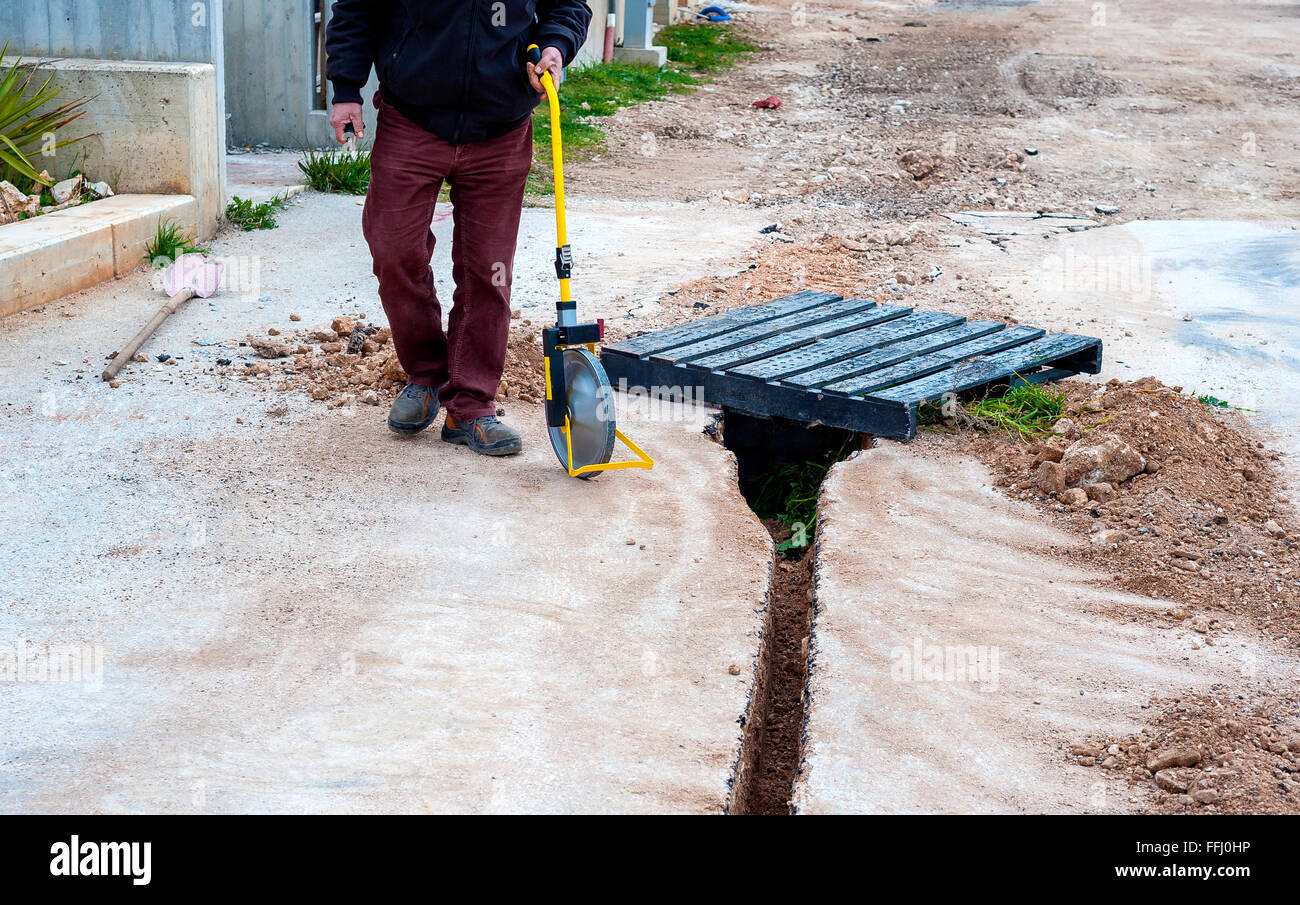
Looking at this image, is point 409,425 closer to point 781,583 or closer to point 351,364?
point 351,364

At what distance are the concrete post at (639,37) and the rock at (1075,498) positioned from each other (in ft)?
Answer: 38.7

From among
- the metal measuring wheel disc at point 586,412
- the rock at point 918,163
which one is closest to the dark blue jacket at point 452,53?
the metal measuring wheel disc at point 586,412

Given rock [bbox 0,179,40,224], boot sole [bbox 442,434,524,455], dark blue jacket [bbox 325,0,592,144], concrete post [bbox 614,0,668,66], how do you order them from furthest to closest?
concrete post [bbox 614,0,668,66]
rock [bbox 0,179,40,224]
boot sole [bbox 442,434,524,455]
dark blue jacket [bbox 325,0,592,144]

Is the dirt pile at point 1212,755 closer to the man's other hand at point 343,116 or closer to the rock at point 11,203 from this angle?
the man's other hand at point 343,116

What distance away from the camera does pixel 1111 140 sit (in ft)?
36.0

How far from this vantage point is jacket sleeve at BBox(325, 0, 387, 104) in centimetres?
414

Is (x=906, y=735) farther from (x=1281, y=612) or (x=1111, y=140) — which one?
(x=1111, y=140)

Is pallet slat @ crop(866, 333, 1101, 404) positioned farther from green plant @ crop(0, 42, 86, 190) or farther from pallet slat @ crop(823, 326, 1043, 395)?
green plant @ crop(0, 42, 86, 190)

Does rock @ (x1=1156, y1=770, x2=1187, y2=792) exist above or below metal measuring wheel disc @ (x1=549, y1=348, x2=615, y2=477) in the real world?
below

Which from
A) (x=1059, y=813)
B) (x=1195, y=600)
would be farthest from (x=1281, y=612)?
(x=1059, y=813)

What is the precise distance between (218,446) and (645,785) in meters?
2.35

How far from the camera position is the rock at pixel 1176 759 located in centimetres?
282

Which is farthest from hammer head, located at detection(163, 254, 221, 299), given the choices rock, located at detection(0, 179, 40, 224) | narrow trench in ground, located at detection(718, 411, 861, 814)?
narrow trench in ground, located at detection(718, 411, 861, 814)

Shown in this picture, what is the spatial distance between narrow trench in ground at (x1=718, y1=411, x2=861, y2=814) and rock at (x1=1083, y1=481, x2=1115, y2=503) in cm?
87
